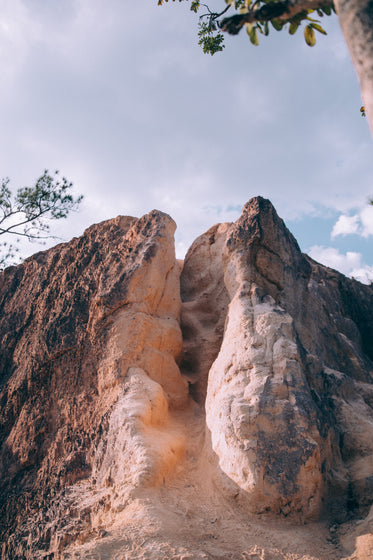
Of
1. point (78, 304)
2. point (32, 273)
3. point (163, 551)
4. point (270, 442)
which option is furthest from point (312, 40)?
point (32, 273)

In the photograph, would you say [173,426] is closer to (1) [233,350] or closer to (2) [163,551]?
(1) [233,350]

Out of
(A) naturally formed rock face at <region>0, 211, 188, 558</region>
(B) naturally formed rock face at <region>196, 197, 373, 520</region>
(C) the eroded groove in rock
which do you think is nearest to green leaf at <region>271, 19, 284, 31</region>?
(B) naturally formed rock face at <region>196, 197, 373, 520</region>

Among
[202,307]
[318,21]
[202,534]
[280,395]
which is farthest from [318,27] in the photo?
[202,307]

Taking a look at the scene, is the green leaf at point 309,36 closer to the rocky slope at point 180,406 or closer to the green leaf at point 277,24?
the green leaf at point 277,24

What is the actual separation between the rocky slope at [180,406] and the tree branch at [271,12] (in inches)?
183

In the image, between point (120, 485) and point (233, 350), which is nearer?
point (120, 485)

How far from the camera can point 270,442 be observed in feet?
20.0

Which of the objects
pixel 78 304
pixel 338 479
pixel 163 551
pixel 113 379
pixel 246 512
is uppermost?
pixel 78 304

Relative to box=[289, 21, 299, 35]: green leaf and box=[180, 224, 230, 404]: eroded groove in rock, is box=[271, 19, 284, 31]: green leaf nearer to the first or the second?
box=[289, 21, 299, 35]: green leaf

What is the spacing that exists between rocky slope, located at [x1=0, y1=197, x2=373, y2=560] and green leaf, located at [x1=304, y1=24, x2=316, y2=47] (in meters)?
4.31

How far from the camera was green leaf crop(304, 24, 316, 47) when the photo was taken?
3938 mm

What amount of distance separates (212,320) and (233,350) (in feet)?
9.30

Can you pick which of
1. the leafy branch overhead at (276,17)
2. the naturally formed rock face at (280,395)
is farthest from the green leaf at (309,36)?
the naturally formed rock face at (280,395)

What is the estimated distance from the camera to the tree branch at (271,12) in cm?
343
